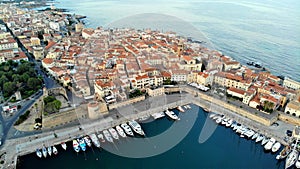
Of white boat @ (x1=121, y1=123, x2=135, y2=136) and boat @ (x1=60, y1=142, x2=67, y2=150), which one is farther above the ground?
white boat @ (x1=121, y1=123, x2=135, y2=136)

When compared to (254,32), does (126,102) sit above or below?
below

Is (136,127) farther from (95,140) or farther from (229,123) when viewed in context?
(229,123)

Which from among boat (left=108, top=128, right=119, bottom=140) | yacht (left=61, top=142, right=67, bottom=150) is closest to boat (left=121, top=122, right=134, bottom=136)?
boat (left=108, top=128, right=119, bottom=140)

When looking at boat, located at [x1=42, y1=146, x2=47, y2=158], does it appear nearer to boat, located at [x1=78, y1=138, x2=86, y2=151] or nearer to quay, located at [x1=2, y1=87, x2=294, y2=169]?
quay, located at [x1=2, y1=87, x2=294, y2=169]

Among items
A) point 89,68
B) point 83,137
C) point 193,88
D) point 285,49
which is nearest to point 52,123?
point 83,137

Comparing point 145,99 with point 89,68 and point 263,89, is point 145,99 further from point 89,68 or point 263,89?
point 263,89

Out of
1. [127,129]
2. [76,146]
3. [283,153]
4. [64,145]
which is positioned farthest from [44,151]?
[283,153]

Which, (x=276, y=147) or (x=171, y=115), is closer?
(x=276, y=147)
